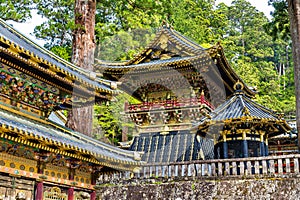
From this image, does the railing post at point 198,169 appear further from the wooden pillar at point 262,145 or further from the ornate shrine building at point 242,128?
the wooden pillar at point 262,145

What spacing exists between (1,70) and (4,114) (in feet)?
3.27

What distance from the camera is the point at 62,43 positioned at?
2703 cm

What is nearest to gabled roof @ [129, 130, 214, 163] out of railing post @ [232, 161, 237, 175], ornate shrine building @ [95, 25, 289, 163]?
ornate shrine building @ [95, 25, 289, 163]

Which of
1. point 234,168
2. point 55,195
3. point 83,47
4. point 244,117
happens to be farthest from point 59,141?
point 244,117

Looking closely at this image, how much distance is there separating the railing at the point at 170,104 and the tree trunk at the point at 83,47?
20.9 ft

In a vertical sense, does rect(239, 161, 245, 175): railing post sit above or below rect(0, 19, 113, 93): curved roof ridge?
below

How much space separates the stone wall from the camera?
14086 millimetres

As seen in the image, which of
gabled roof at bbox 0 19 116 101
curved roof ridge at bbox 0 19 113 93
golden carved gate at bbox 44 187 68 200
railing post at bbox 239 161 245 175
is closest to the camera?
gabled roof at bbox 0 19 116 101

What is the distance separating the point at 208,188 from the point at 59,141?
306 inches

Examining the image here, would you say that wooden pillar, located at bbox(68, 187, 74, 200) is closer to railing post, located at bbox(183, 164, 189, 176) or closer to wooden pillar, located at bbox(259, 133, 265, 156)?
railing post, located at bbox(183, 164, 189, 176)

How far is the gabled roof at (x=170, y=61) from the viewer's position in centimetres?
1925

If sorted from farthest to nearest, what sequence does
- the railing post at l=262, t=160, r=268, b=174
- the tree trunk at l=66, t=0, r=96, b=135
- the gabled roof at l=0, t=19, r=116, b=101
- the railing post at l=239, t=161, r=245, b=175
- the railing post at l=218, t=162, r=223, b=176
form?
the railing post at l=218, t=162, r=223, b=176 → the railing post at l=239, t=161, r=245, b=175 → the railing post at l=262, t=160, r=268, b=174 → the tree trunk at l=66, t=0, r=96, b=135 → the gabled roof at l=0, t=19, r=116, b=101

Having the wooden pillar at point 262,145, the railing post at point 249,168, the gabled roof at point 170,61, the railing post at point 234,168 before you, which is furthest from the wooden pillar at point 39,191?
the gabled roof at point 170,61

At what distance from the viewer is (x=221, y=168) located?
49.6 ft
